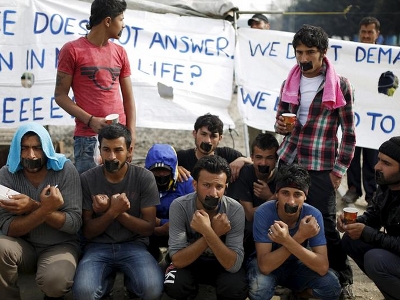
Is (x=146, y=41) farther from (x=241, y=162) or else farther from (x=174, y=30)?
(x=241, y=162)

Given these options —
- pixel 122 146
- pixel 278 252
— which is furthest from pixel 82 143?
pixel 278 252

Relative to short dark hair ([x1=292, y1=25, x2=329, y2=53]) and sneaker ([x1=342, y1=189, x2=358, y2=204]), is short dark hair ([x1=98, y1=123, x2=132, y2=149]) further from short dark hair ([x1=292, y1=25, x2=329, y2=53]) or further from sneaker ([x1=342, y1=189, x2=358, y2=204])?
sneaker ([x1=342, y1=189, x2=358, y2=204])

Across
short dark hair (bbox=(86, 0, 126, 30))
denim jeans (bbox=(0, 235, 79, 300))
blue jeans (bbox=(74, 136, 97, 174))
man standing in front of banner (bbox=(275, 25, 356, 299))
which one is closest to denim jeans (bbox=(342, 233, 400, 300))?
man standing in front of banner (bbox=(275, 25, 356, 299))

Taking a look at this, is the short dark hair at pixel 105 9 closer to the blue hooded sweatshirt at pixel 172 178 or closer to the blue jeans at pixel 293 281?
the blue hooded sweatshirt at pixel 172 178

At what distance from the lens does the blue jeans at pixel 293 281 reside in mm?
4305

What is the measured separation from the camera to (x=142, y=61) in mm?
6914

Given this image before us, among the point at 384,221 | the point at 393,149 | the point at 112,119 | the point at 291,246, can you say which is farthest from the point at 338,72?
the point at 291,246

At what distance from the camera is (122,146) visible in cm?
447

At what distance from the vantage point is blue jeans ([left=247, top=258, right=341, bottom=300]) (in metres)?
4.30

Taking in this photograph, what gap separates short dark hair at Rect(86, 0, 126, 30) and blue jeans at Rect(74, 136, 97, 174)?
2.97 feet

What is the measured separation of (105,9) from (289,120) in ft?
5.31

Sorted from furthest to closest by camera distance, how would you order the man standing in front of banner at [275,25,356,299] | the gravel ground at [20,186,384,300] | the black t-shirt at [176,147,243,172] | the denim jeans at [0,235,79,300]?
the black t-shirt at [176,147,243,172] < the gravel ground at [20,186,384,300] < the man standing in front of banner at [275,25,356,299] < the denim jeans at [0,235,79,300]

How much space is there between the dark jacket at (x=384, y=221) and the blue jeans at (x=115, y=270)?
4.82 ft

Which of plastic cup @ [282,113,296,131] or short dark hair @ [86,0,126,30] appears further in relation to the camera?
short dark hair @ [86,0,126,30]
